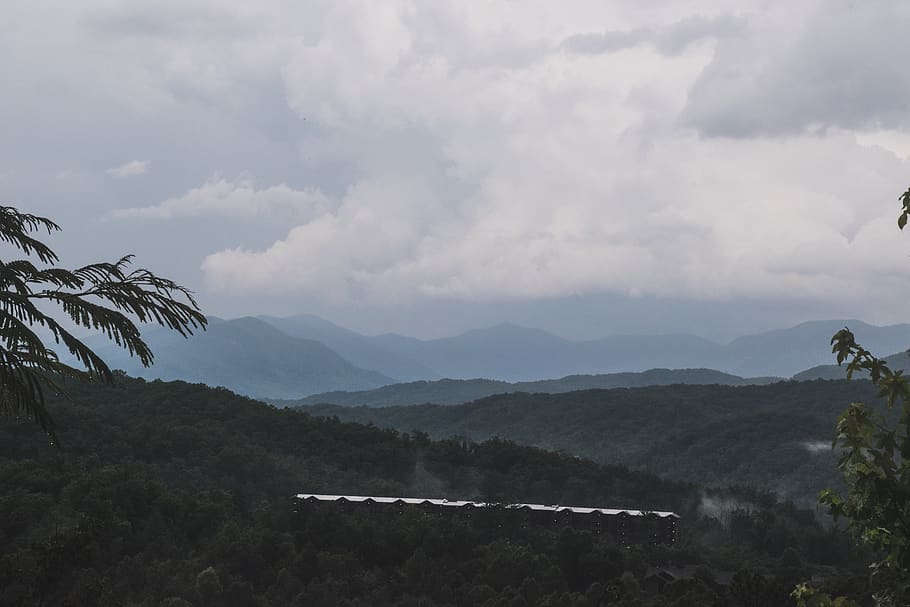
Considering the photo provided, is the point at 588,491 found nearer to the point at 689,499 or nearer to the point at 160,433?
the point at 689,499

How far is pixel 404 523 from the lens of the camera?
11538cm

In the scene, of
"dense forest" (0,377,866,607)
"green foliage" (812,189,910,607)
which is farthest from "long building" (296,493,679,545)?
"green foliage" (812,189,910,607)

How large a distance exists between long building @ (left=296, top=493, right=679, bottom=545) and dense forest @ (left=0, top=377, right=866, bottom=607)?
3.91 meters

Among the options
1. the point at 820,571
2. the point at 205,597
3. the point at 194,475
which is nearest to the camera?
the point at 205,597

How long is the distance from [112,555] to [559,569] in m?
40.7

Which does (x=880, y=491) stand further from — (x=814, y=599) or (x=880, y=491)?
(x=814, y=599)

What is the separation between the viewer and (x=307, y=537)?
108 meters

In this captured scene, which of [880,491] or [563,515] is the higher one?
[880,491]

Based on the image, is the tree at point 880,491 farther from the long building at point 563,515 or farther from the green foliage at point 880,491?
the long building at point 563,515

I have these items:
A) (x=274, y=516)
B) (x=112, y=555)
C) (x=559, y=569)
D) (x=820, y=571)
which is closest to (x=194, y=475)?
(x=274, y=516)

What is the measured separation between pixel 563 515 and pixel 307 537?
3812 centimetres

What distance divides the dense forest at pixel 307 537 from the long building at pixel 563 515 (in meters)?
3.91

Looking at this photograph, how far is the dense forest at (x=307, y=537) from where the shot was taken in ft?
279

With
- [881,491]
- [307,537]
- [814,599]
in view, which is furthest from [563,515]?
[881,491]
